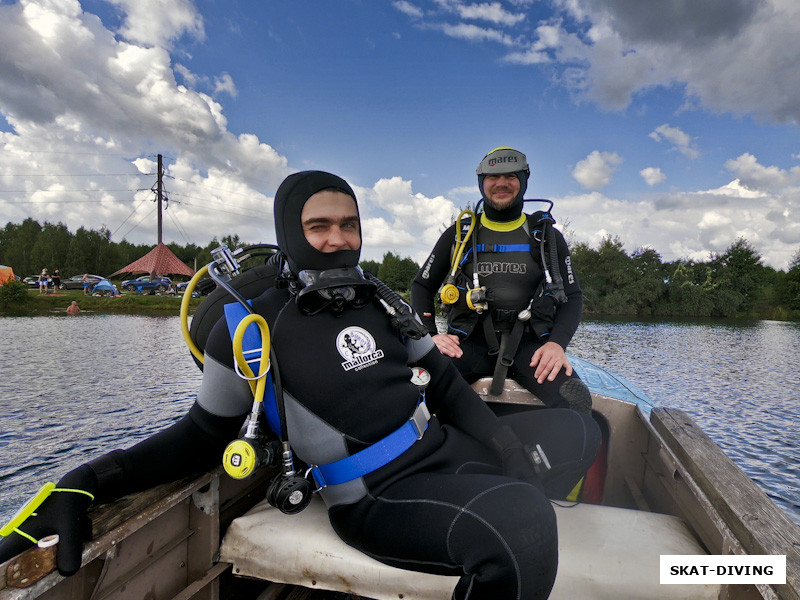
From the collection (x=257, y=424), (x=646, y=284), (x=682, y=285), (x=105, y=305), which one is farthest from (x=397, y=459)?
(x=682, y=285)

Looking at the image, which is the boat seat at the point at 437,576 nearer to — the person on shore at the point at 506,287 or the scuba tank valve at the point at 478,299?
the person on shore at the point at 506,287

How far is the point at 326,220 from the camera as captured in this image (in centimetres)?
171

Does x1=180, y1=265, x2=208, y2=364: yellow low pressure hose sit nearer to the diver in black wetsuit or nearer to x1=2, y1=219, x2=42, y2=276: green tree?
the diver in black wetsuit

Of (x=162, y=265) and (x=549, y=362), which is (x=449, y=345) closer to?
(x=549, y=362)

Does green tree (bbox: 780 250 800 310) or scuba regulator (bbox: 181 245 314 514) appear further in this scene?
green tree (bbox: 780 250 800 310)

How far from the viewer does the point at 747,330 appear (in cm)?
3269

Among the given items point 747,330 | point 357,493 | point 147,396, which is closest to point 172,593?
point 357,493

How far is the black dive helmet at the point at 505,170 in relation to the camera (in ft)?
9.45

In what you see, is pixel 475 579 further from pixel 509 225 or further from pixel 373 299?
pixel 509 225

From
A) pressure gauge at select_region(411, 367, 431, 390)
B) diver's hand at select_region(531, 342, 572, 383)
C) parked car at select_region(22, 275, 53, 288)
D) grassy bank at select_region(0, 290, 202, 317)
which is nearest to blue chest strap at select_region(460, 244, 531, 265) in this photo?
diver's hand at select_region(531, 342, 572, 383)

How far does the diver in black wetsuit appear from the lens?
4.21 ft

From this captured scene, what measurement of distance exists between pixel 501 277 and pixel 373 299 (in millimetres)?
1474

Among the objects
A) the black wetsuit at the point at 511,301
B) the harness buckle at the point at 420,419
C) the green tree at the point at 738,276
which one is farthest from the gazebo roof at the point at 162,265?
the green tree at the point at 738,276

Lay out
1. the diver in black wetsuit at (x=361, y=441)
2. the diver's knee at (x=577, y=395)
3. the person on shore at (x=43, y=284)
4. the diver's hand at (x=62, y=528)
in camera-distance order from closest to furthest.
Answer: the diver's hand at (x=62, y=528)
the diver in black wetsuit at (x=361, y=441)
the diver's knee at (x=577, y=395)
the person on shore at (x=43, y=284)
